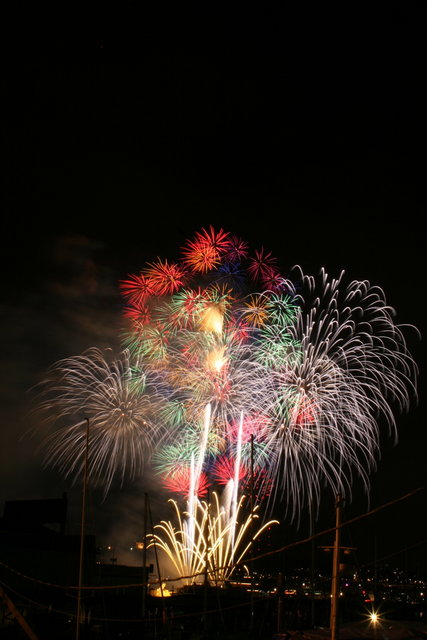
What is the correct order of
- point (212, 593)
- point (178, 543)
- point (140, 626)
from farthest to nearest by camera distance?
point (212, 593), point (178, 543), point (140, 626)

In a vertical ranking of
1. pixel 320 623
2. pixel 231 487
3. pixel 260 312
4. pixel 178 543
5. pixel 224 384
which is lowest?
pixel 320 623

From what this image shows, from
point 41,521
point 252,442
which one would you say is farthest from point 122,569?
point 252,442

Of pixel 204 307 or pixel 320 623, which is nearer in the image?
pixel 204 307

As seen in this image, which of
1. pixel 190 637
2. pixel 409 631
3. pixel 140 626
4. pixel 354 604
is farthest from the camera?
pixel 354 604

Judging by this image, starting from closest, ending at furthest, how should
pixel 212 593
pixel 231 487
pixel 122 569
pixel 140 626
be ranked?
pixel 140 626
pixel 231 487
pixel 212 593
pixel 122 569

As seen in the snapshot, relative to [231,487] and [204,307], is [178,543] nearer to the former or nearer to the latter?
[231,487]

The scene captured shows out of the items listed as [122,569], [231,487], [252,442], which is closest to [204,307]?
[252,442]

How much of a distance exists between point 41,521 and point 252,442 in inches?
1125

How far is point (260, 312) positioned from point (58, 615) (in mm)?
16083

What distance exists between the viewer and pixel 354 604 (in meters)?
47.5

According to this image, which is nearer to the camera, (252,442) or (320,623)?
(252,442)

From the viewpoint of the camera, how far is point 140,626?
31062mm

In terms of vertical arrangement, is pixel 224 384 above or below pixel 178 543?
above

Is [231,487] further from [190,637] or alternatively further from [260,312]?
[260,312]
